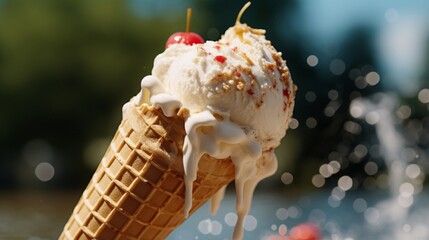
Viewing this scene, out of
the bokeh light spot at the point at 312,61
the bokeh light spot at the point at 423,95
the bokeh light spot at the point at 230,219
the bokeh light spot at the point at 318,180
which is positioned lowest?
the bokeh light spot at the point at 230,219

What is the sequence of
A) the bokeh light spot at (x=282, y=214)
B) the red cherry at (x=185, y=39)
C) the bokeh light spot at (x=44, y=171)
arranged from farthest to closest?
1. the bokeh light spot at (x=44, y=171)
2. the bokeh light spot at (x=282, y=214)
3. the red cherry at (x=185, y=39)

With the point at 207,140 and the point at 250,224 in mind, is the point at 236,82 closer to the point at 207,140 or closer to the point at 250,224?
the point at 207,140

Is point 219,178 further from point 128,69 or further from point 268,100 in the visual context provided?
point 128,69

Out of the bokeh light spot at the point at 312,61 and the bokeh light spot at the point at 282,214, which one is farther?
the bokeh light spot at the point at 312,61

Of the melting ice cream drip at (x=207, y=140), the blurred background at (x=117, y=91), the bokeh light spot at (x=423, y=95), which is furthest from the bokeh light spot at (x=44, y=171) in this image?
the melting ice cream drip at (x=207, y=140)

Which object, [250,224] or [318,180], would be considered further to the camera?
[318,180]

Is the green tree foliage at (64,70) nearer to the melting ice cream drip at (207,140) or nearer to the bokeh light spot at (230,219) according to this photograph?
the bokeh light spot at (230,219)

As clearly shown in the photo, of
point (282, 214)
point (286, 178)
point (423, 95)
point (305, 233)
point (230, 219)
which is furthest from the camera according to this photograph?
point (286, 178)

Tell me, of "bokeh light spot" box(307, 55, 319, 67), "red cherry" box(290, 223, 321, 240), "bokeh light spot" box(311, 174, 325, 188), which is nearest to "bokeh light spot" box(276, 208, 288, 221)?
"red cherry" box(290, 223, 321, 240)

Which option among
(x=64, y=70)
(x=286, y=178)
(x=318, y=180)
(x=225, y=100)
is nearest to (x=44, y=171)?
(x=64, y=70)
